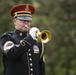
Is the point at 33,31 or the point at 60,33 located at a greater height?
the point at 60,33

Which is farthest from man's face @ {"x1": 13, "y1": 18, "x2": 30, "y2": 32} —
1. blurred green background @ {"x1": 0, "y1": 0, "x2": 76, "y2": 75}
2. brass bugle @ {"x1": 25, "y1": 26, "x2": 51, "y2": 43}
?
blurred green background @ {"x1": 0, "y1": 0, "x2": 76, "y2": 75}

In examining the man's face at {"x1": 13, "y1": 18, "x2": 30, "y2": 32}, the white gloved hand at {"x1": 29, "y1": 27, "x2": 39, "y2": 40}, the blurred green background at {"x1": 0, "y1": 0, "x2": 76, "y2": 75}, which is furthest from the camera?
the blurred green background at {"x1": 0, "y1": 0, "x2": 76, "y2": 75}

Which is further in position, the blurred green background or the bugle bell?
the blurred green background

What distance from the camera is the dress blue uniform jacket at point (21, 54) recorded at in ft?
33.4

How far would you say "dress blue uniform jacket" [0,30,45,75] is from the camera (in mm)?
10195

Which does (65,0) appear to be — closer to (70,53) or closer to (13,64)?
(70,53)

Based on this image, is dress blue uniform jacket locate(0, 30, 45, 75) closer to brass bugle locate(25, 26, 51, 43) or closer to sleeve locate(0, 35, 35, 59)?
sleeve locate(0, 35, 35, 59)

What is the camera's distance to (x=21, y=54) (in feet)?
33.5

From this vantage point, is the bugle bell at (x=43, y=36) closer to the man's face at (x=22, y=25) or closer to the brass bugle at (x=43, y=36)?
the brass bugle at (x=43, y=36)

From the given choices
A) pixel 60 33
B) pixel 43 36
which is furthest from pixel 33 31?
pixel 60 33

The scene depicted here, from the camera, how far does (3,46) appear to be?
1039cm

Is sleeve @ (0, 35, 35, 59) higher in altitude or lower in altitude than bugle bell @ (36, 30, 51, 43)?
lower

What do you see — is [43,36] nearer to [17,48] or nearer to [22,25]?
[22,25]

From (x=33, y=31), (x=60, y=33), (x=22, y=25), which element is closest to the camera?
(x=33, y=31)
